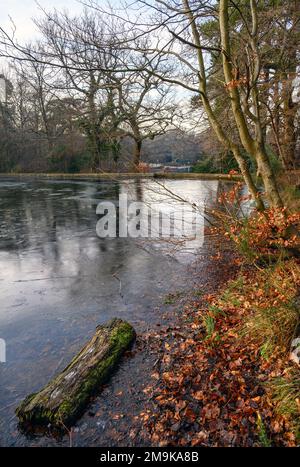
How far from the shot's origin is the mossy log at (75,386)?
8.55ft

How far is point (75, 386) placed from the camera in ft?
9.30

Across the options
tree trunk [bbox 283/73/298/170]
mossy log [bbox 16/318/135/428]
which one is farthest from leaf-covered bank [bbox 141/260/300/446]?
tree trunk [bbox 283/73/298/170]

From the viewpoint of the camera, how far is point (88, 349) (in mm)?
3344

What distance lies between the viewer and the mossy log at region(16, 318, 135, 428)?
261cm

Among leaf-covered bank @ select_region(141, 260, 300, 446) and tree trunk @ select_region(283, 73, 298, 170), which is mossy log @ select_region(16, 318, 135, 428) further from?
tree trunk @ select_region(283, 73, 298, 170)

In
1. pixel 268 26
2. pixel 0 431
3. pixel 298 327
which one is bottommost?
pixel 0 431

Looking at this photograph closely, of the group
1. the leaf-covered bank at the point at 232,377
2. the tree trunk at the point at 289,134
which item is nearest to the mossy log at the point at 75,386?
the leaf-covered bank at the point at 232,377

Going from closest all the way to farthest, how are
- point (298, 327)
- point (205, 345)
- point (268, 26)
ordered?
point (298, 327), point (205, 345), point (268, 26)

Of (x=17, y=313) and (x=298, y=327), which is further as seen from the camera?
(x=17, y=313)

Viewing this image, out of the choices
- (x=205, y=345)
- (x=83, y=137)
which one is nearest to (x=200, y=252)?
(x=205, y=345)

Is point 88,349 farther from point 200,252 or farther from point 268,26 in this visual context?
point 268,26

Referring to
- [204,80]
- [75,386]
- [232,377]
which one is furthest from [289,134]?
[75,386]

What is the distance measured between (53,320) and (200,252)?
164 inches

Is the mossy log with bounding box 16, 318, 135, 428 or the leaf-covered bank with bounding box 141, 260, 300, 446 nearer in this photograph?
the leaf-covered bank with bounding box 141, 260, 300, 446
